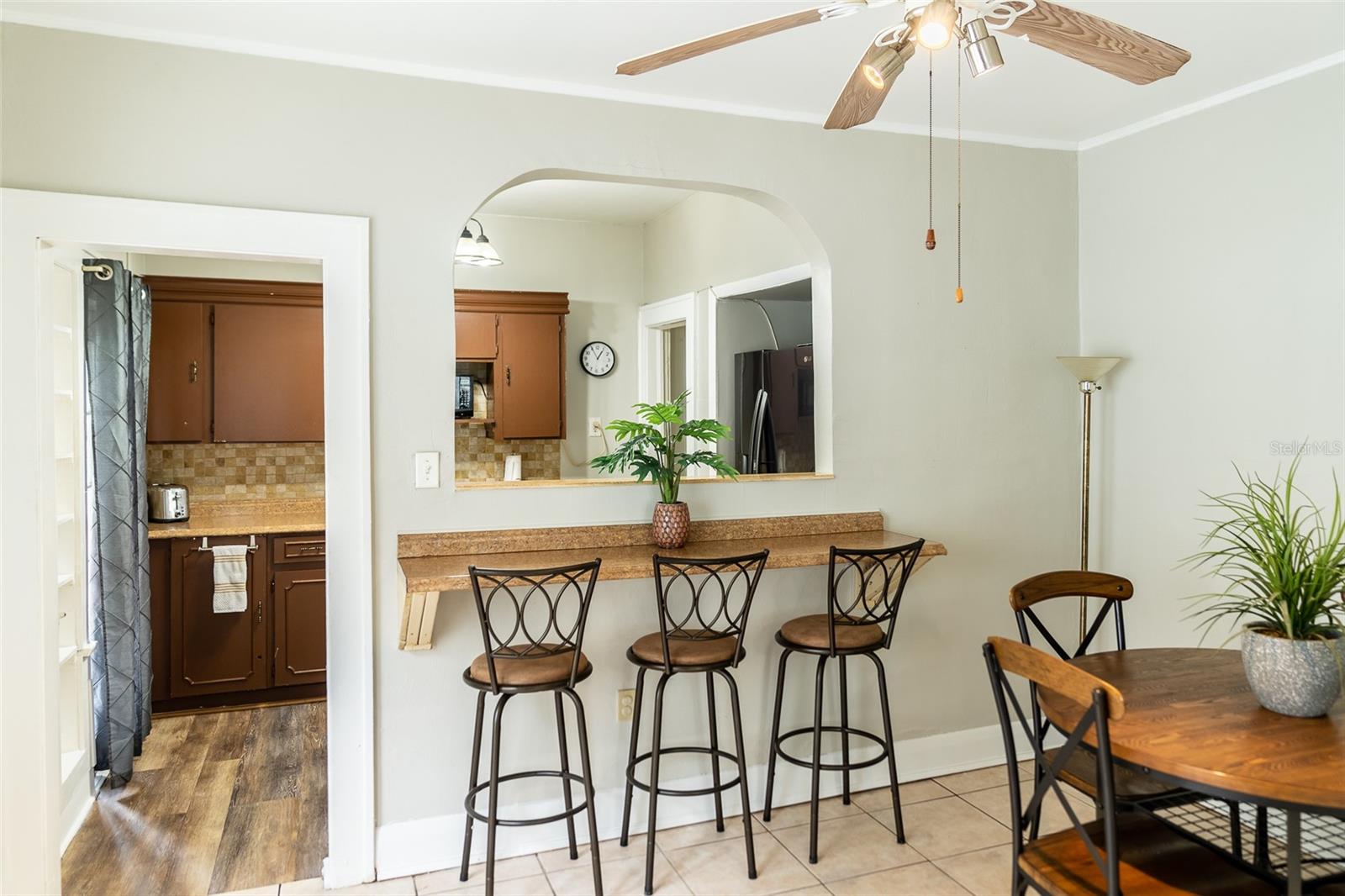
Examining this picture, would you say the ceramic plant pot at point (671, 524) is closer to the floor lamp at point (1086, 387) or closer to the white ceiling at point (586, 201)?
the floor lamp at point (1086, 387)

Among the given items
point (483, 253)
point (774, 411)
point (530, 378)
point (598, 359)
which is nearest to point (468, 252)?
point (483, 253)

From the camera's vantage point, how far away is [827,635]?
2941 millimetres

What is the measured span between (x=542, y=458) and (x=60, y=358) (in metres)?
2.67

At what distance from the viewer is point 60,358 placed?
130 inches

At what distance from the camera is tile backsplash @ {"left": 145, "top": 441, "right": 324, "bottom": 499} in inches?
186

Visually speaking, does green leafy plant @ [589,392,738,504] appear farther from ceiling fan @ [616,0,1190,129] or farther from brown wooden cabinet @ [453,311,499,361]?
brown wooden cabinet @ [453,311,499,361]

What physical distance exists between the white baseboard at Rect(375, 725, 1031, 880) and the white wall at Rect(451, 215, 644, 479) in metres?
2.73

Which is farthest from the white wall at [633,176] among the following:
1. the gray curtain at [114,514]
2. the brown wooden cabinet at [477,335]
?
the brown wooden cabinet at [477,335]

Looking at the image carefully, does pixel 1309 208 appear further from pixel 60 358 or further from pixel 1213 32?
pixel 60 358

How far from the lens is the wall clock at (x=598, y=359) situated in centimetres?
561

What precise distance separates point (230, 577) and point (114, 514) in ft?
3.30

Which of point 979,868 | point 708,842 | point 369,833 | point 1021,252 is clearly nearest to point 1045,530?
point 1021,252

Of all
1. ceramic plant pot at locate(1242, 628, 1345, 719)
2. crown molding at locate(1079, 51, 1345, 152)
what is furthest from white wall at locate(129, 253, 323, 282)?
ceramic plant pot at locate(1242, 628, 1345, 719)

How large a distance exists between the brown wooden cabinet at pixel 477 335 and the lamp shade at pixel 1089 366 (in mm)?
3100
